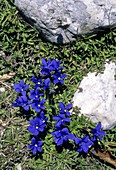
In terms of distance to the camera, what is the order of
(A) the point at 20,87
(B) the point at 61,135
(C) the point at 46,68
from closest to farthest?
(B) the point at 61,135
(C) the point at 46,68
(A) the point at 20,87

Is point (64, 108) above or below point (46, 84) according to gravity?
below

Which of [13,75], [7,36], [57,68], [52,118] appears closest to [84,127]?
[52,118]

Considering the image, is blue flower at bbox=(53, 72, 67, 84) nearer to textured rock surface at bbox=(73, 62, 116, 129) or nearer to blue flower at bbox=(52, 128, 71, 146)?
textured rock surface at bbox=(73, 62, 116, 129)

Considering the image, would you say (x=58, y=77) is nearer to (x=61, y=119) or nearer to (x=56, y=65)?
(x=56, y=65)

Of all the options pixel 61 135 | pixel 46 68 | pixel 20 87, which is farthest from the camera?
pixel 20 87

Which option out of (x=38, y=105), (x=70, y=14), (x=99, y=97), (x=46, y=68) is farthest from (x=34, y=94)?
(x=70, y=14)

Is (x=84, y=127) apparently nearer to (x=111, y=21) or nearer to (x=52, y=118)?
(x=52, y=118)

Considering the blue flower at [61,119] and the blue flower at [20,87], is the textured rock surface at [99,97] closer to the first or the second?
the blue flower at [61,119]
